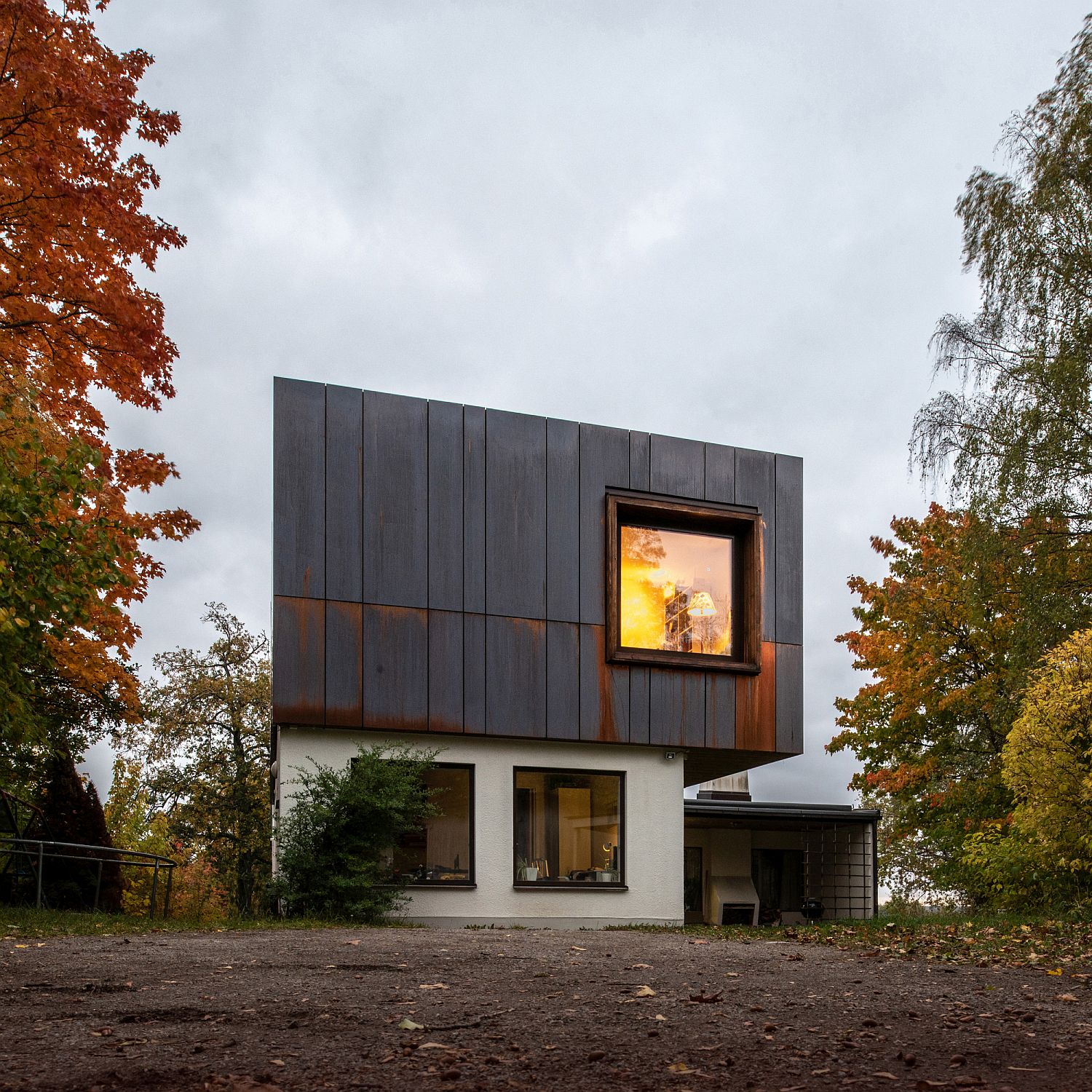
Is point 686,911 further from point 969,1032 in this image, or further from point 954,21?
point 969,1032

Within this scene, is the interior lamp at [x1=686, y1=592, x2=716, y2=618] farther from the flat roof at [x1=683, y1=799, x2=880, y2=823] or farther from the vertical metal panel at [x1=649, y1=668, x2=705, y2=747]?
the flat roof at [x1=683, y1=799, x2=880, y2=823]

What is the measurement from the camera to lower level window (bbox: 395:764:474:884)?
14781 millimetres

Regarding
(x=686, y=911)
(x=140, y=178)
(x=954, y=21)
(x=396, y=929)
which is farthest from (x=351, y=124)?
(x=686, y=911)

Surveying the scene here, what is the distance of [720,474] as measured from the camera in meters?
17.5

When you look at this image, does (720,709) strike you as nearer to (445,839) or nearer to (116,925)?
(445,839)

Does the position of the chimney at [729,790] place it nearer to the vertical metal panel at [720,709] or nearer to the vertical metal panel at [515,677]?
the vertical metal panel at [720,709]

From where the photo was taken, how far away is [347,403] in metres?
15.4

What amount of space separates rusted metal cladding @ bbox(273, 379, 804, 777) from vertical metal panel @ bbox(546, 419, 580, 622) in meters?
0.02

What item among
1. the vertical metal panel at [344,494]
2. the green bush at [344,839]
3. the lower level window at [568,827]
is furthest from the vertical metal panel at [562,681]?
the vertical metal panel at [344,494]

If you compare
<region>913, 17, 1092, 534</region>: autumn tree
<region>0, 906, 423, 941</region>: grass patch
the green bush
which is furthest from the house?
<region>913, 17, 1092, 534</region>: autumn tree

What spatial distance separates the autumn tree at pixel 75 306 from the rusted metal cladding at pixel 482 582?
218 cm

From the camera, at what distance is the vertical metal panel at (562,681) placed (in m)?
15.8

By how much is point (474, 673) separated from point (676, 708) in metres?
3.16

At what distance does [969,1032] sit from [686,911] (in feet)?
69.2
